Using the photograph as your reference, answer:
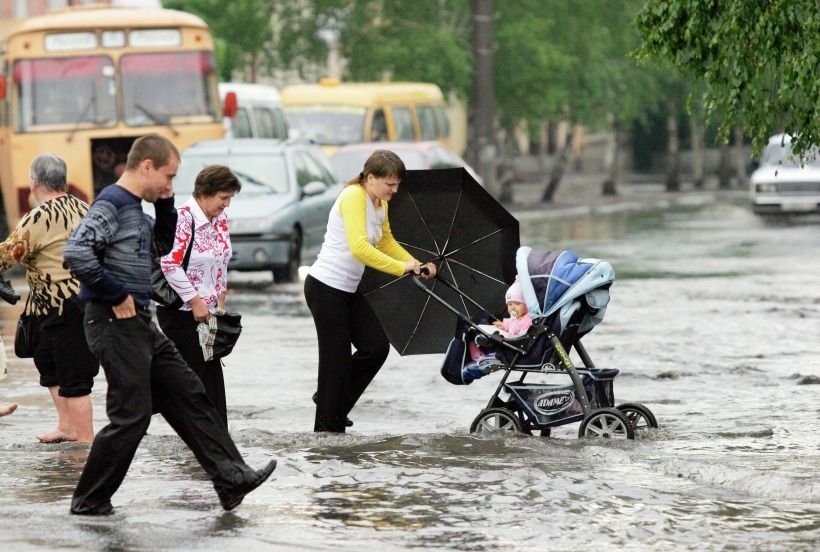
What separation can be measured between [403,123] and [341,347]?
942 inches

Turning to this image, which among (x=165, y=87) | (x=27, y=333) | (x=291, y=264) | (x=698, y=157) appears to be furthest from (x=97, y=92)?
(x=698, y=157)

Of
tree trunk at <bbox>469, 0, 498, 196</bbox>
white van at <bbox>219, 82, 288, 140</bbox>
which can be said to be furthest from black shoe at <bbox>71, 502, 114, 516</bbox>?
tree trunk at <bbox>469, 0, 498, 196</bbox>

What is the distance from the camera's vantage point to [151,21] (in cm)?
2445

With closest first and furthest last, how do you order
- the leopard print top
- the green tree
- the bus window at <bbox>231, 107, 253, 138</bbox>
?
the leopard print top → the bus window at <bbox>231, 107, 253, 138</bbox> → the green tree

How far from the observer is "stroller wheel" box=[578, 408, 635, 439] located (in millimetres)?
8961

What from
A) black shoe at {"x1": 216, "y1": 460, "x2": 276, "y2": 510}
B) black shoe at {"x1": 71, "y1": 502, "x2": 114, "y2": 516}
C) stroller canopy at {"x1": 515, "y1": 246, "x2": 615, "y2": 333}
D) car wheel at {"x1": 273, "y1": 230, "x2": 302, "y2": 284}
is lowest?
car wheel at {"x1": 273, "y1": 230, "x2": 302, "y2": 284}

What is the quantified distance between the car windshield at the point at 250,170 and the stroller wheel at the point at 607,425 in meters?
11.6

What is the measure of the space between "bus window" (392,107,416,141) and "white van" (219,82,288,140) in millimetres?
2102

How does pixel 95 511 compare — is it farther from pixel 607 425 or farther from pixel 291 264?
pixel 291 264

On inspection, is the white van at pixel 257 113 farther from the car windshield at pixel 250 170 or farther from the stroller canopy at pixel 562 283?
the stroller canopy at pixel 562 283

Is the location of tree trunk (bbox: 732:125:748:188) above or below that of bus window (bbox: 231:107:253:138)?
below

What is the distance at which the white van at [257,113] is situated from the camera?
31109 millimetres

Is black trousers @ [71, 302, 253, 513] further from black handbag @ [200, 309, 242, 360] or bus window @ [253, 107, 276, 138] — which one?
bus window @ [253, 107, 276, 138]

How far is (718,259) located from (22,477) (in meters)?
16.7
